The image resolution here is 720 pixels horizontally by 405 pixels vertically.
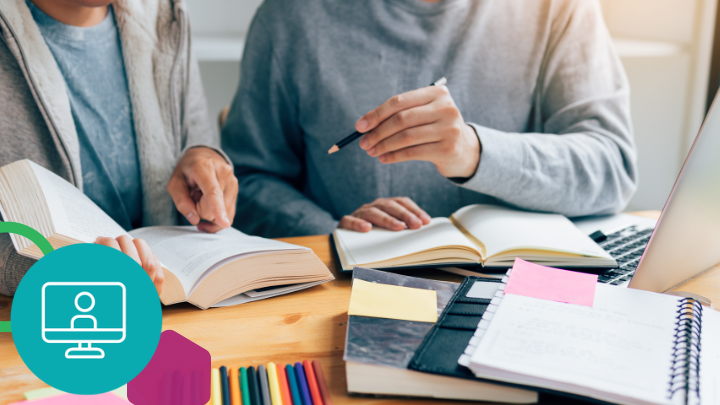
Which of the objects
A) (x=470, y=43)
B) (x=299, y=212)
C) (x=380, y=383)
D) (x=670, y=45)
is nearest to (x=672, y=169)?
(x=670, y=45)

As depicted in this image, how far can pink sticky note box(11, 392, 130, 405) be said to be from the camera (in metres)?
0.39

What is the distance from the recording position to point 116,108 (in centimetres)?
105

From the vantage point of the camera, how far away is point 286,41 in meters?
1.17

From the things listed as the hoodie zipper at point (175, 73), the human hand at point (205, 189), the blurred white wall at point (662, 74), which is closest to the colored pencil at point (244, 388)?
the human hand at point (205, 189)

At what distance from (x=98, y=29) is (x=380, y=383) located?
3.25 ft

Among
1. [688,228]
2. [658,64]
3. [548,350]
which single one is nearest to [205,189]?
[548,350]

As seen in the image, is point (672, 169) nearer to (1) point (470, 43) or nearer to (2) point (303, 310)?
(1) point (470, 43)

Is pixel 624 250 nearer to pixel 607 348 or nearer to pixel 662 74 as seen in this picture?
pixel 607 348

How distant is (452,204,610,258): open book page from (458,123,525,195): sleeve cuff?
0.05m

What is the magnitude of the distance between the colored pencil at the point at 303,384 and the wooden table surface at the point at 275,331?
0.08 feet

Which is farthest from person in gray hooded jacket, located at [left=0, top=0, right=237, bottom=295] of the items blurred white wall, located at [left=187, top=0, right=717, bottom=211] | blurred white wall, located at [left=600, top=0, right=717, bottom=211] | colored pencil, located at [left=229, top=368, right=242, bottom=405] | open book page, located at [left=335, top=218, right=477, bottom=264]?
blurred white wall, located at [left=600, top=0, right=717, bottom=211]

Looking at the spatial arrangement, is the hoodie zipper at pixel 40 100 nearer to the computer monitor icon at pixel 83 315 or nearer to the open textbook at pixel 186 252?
the open textbook at pixel 186 252

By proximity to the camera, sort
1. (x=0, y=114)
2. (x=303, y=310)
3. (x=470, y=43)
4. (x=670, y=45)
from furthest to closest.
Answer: (x=670, y=45)
(x=470, y=43)
(x=0, y=114)
(x=303, y=310)

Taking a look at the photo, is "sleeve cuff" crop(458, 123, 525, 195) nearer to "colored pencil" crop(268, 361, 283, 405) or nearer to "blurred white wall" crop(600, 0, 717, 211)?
Result: "colored pencil" crop(268, 361, 283, 405)
